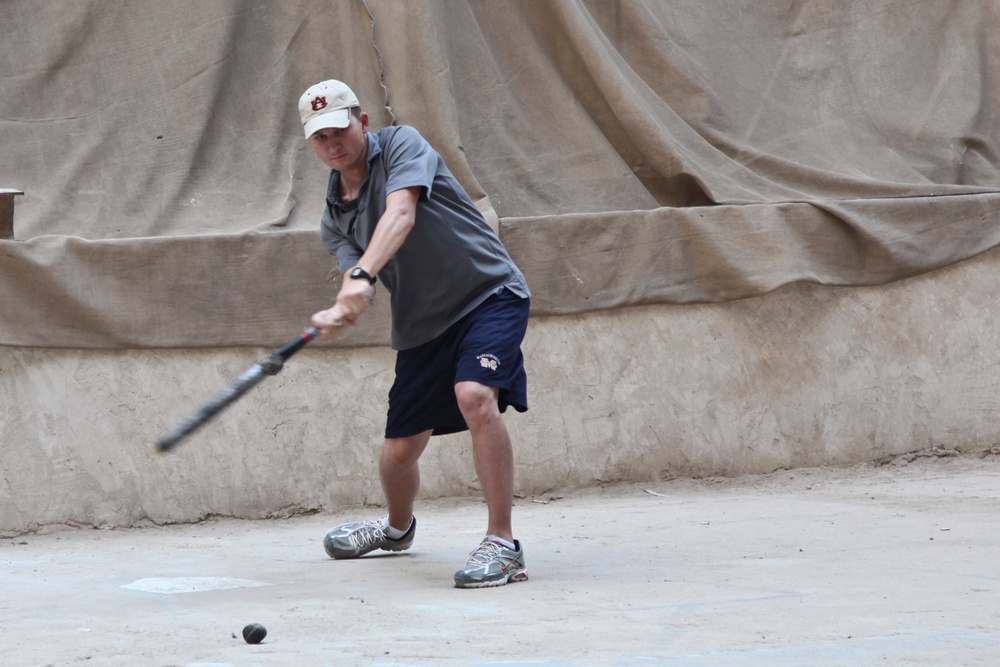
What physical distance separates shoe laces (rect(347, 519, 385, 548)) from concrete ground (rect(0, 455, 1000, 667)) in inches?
4.1

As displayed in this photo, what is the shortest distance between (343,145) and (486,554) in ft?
3.97

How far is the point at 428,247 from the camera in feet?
11.4

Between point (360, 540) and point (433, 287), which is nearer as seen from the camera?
point (433, 287)

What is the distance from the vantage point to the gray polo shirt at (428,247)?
347 cm

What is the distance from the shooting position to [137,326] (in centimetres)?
475

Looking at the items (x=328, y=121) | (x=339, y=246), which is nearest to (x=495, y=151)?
(x=339, y=246)

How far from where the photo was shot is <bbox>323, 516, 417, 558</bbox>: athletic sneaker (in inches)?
152

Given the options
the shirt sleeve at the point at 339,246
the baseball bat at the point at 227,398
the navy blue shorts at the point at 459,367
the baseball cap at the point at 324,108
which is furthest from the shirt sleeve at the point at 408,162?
the baseball bat at the point at 227,398

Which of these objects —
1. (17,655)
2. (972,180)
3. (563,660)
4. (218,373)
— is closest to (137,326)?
(218,373)

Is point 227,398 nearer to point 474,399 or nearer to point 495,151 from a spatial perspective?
point 474,399

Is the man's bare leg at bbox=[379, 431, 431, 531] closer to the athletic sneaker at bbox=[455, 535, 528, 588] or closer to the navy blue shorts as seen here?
the navy blue shorts

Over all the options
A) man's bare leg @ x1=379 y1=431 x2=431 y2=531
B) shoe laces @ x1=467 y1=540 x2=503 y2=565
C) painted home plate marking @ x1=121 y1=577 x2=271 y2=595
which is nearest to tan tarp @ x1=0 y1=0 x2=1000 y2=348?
man's bare leg @ x1=379 y1=431 x2=431 y2=531

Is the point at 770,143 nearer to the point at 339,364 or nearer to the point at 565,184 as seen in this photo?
the point at 565,184

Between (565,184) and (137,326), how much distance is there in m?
2.06
